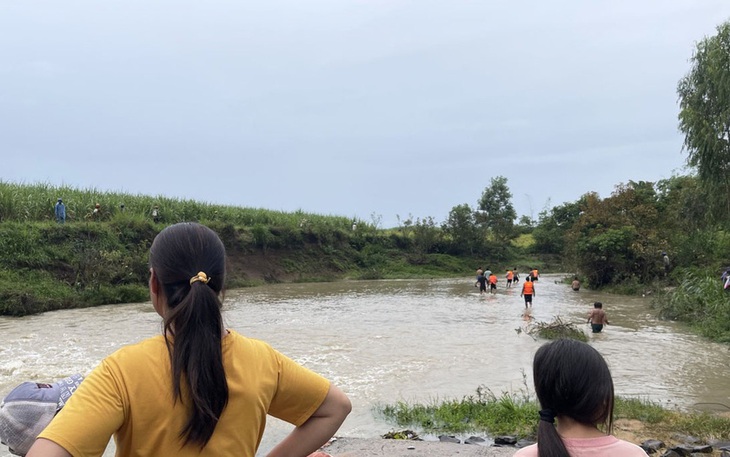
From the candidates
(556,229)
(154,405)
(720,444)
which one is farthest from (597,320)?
Answer: (556,229)

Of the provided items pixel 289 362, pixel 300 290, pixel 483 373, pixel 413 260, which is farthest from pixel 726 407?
pixel 413 260

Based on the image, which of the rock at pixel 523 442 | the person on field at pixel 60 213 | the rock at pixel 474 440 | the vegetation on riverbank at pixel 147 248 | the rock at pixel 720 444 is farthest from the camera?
the person on field at pixel 60 213

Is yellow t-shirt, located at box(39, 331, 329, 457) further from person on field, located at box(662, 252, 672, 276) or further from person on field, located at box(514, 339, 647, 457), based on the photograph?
person on field, located at box(662, 252, 672, 276)

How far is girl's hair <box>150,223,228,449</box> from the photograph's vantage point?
161 centimetres

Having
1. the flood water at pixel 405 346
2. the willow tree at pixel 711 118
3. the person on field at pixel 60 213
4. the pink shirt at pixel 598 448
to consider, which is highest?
the willow tree at pixel 711 118

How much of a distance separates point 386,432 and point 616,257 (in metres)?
23.3

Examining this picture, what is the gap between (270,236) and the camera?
34250 millimetres

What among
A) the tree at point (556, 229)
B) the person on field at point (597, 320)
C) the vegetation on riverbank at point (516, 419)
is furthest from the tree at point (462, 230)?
the vegetation on riverbank at point (516, 419)

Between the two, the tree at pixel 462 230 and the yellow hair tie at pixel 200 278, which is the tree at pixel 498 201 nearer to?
the tree at pixel 462 230

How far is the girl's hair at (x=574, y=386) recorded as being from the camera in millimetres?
2117

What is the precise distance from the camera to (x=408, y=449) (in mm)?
5707

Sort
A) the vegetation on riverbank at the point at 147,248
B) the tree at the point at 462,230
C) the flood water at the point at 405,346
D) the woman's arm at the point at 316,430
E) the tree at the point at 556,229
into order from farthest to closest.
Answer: the tree at the point at 556,229 < the tree at the point at 462,230 < the vegetation on riverbank at the point at 147,248 < the flood water at the point at 405,346 < the woman's arm at the point at 316,430

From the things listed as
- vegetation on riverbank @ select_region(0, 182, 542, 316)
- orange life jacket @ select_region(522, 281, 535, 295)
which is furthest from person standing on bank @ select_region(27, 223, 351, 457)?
orange life jacket @ select_region(522, 281, 535, 295)

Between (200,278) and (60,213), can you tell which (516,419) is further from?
(60,213)
